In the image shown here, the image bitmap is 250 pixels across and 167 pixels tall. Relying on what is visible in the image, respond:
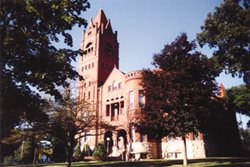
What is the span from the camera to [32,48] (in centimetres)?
1574

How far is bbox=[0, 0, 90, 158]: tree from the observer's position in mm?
14744

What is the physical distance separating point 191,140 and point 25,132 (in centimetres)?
2199

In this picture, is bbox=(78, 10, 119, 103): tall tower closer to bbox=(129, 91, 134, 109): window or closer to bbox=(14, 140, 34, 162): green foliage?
bbox=(129, 91, 134, 109): window

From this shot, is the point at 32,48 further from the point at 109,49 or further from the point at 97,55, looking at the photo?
the point at 109,49

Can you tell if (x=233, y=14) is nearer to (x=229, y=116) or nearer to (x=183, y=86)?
(x=183, y=86)

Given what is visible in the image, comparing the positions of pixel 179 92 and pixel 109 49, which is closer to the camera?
pixel 179 92

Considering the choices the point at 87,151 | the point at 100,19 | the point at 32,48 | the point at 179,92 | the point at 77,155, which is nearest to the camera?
the point at 32,48

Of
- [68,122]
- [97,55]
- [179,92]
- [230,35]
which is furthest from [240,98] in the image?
[97,55]

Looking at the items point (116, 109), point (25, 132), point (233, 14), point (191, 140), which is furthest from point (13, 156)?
point (233, 14)

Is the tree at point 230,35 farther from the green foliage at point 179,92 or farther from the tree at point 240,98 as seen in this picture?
the tree at point 240,98

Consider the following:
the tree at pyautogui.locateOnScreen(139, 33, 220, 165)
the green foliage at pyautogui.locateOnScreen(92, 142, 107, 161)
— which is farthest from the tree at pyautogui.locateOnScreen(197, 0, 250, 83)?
the green foliage at pyautogui.locateOnScreen(92, 142, 107, 161)

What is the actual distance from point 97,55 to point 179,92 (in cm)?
3698

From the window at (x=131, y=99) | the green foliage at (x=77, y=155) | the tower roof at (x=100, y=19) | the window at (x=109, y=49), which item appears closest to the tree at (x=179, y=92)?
the window at (x=131, y=99)

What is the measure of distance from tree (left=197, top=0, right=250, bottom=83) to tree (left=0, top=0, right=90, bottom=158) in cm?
1687
